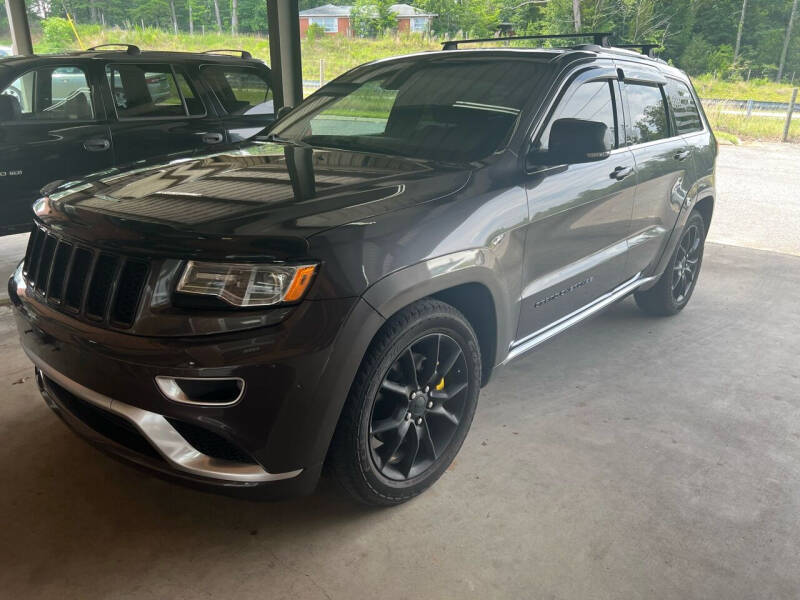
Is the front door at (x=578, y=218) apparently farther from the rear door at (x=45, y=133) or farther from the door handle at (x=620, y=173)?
the rear door at (x=45, y=133)

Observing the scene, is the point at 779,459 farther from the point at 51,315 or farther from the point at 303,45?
the point at 303,45

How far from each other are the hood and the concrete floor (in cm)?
93

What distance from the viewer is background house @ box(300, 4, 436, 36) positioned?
288 inches

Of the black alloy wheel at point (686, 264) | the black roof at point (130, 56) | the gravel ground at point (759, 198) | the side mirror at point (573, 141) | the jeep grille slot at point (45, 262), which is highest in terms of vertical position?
the black roof at point (130, 56)

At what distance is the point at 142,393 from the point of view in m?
1.81

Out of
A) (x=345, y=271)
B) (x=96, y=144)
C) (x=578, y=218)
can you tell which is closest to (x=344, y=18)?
(x=96, y=144)

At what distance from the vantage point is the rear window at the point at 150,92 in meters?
5.21

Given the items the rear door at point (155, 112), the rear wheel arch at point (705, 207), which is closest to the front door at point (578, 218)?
the rear wheel arch at point (705, 207)

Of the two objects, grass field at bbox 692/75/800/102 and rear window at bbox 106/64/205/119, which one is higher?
rear window at bbox 106/64/205/119

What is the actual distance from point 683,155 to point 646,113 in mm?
464

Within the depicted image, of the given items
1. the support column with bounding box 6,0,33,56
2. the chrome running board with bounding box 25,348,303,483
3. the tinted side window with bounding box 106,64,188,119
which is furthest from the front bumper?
the support column with bounding box 6,0,33,56

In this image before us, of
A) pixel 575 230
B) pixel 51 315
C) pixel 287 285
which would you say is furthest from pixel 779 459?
pixel 51 315

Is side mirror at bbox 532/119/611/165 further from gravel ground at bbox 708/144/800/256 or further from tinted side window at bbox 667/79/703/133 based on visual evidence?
gravel ground at bbox 708/144/800/256

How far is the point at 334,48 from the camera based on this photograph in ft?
28.5
